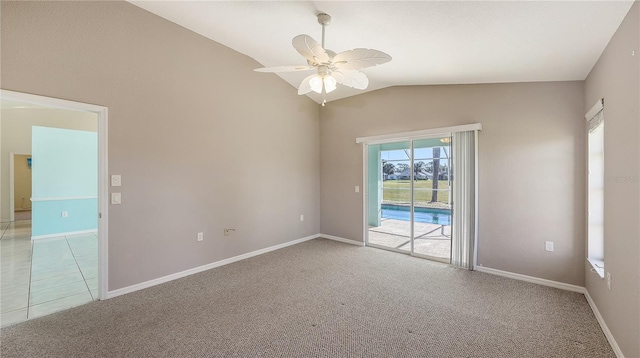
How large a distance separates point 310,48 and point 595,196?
340 cm

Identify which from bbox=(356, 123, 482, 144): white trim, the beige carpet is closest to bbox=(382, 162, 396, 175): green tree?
bbox=(356, 123, 482, 144): white trim

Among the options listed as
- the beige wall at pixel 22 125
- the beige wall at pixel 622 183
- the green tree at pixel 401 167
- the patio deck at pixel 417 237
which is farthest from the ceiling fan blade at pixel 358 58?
the beige wall at pixel 22 125

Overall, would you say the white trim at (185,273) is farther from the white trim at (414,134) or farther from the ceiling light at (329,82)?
the ceiling light at (329,82)

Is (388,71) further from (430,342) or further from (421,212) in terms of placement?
(430,342)

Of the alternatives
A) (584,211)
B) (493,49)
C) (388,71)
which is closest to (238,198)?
(388,71)

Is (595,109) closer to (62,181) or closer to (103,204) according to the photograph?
(103,204)

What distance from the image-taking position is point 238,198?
411 cm

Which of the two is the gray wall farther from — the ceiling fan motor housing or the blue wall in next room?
the blue wall in next room

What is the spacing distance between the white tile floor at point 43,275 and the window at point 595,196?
553 centimetres

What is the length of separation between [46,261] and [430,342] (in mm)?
5570

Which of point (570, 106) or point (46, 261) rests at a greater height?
point (570, 106)

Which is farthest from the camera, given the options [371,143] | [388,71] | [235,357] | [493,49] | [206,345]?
[371,143]

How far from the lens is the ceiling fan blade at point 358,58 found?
2074mm

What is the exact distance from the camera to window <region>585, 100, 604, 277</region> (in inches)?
104
